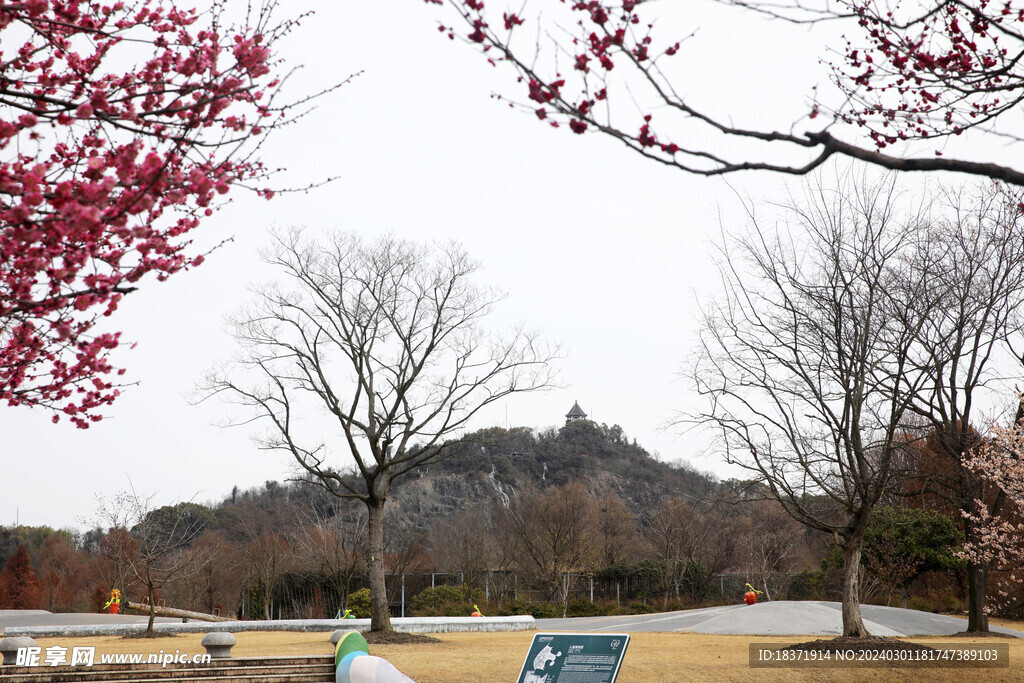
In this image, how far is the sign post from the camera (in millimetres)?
5957

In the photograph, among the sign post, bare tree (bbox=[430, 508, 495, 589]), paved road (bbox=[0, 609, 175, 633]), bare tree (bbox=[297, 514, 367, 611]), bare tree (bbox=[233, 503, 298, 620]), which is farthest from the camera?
bare tree (bbox=[430, 508, 495, 589])

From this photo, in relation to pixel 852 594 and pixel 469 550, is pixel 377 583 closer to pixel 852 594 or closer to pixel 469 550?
pixel 852 594

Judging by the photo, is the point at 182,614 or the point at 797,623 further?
the point at 182,614

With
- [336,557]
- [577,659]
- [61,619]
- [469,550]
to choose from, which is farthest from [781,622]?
[61,619]

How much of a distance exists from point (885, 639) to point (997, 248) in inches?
325

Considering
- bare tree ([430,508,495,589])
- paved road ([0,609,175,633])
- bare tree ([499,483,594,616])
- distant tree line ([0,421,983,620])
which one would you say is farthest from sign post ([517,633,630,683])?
bare tree ([430,508,495,589])

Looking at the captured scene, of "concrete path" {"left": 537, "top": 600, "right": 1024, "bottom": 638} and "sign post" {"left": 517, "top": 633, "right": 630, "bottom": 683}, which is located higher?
"sign post" {"left": 517, "top": 633, "right": 630, "bottom": 683}

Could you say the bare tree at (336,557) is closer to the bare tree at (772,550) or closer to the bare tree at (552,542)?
the bare tree at (552,542)

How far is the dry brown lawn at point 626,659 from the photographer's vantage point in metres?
10.7

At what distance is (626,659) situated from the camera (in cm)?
1245

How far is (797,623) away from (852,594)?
7.57 meters

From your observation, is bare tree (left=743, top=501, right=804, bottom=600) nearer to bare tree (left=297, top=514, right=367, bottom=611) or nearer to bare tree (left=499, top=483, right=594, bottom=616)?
bare tree (left=499, top=483, right=594, bottom=616)

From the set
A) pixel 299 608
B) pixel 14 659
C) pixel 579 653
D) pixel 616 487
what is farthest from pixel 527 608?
pixel 616 487

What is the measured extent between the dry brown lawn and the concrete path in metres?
1.52
